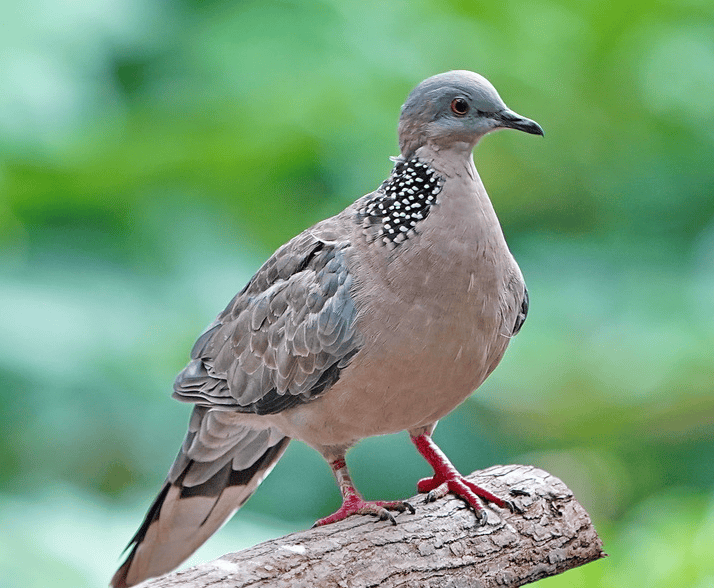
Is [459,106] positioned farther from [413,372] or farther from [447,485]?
[447,485]

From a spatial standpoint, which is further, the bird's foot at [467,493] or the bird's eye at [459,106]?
the bird's foot at [467,493]

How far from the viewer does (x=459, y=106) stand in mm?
2664

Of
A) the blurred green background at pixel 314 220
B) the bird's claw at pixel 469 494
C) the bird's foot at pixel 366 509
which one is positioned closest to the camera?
the bird's foot at pixel 366 509

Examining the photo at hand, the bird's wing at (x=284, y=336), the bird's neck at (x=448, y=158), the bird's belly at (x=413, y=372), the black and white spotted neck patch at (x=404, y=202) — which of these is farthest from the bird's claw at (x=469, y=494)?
the bird's neck at (x=448, y=158)

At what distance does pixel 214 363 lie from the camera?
3256 millimetres

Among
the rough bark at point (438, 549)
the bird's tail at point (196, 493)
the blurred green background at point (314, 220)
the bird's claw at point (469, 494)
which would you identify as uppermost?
the blurred green background at point (314, 220)

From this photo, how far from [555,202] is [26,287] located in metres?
3.48

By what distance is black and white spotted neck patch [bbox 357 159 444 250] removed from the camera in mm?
2717

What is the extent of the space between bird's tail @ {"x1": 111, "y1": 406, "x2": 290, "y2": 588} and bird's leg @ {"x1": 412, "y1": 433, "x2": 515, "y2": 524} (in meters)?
0.53

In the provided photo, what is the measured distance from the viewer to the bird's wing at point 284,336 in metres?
2.84

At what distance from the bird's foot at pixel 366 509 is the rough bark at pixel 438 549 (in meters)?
0.02

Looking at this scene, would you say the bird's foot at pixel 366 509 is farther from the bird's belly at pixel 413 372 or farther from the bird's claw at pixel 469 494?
the bird's belly at pixel 413 372

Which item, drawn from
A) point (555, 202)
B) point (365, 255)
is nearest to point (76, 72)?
point (555, 202)

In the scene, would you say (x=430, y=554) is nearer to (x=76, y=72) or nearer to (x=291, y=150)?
(x=291, y=150)
